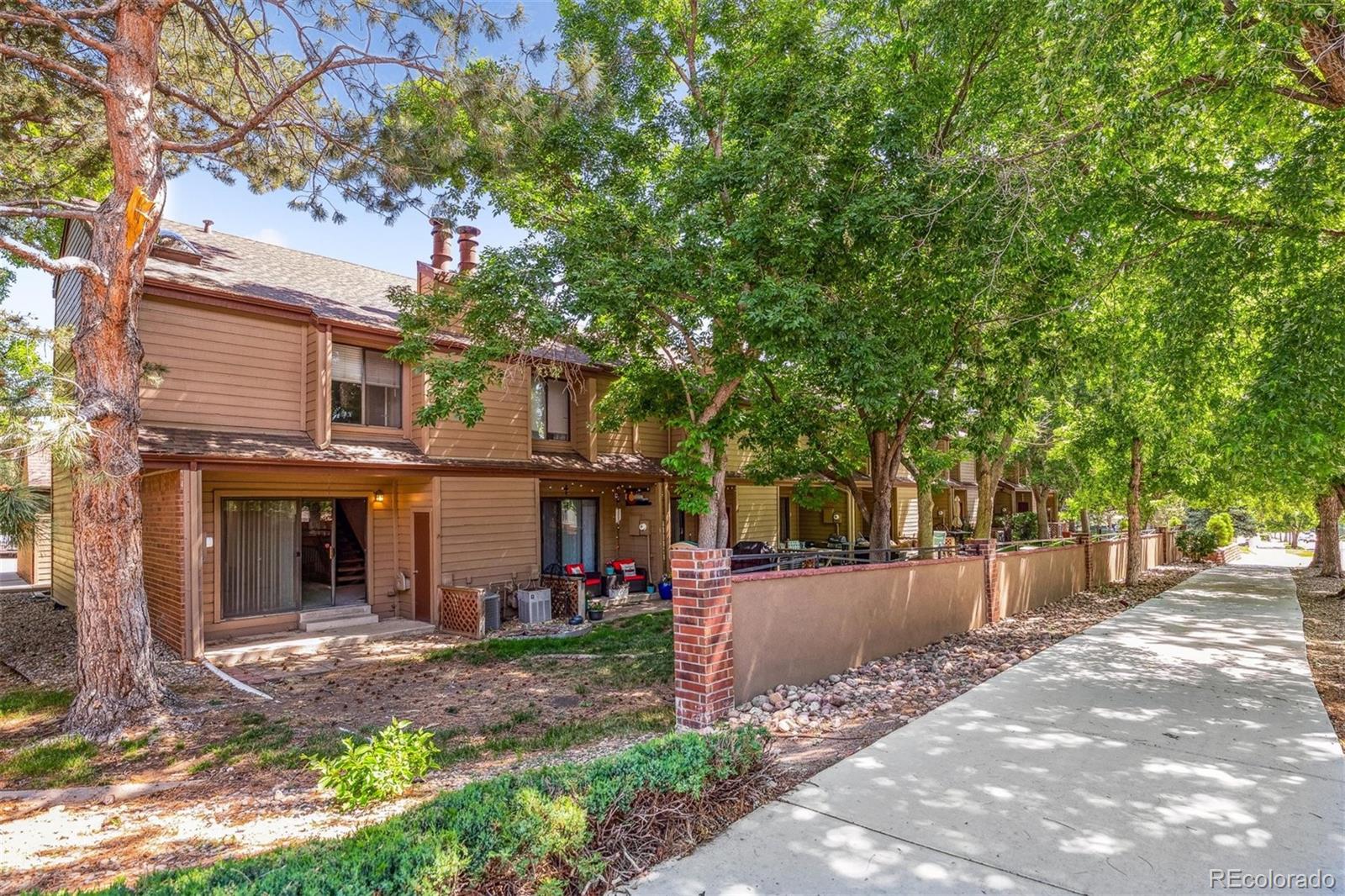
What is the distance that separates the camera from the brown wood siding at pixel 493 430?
12148mm

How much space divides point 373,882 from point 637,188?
1001 centimetres

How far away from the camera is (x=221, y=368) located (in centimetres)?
1023

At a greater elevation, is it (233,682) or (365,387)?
(365,387)

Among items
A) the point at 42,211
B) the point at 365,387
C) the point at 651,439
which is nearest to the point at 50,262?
the point at 42,211

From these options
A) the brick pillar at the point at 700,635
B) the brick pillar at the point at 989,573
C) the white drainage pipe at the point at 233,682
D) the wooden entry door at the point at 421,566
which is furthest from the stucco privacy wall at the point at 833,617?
the wooden entry door at the point at 421,566

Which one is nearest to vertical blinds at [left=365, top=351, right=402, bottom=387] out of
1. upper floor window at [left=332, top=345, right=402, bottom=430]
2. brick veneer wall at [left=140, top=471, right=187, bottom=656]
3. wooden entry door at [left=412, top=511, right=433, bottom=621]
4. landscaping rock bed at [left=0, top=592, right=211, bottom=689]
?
upper floor window at [left=332, top=345, right=402, bottom=430]

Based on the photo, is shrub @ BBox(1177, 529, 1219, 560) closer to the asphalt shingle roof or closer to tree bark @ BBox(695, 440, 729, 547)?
tree bark @ BBox(695, 440, 729, 547)

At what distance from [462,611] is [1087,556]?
14.3m

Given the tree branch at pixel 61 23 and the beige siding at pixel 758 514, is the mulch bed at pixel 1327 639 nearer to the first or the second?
the beige siding at pixel 758 514

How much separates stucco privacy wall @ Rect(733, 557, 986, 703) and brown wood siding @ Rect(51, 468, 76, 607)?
12695 millimetres

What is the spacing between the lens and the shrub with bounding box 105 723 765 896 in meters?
2.77

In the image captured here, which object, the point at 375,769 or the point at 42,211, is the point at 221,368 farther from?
the point at 375,769

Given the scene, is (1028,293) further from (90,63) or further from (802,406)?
(90,63)

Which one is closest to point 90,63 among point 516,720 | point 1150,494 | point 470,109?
point 470,109
